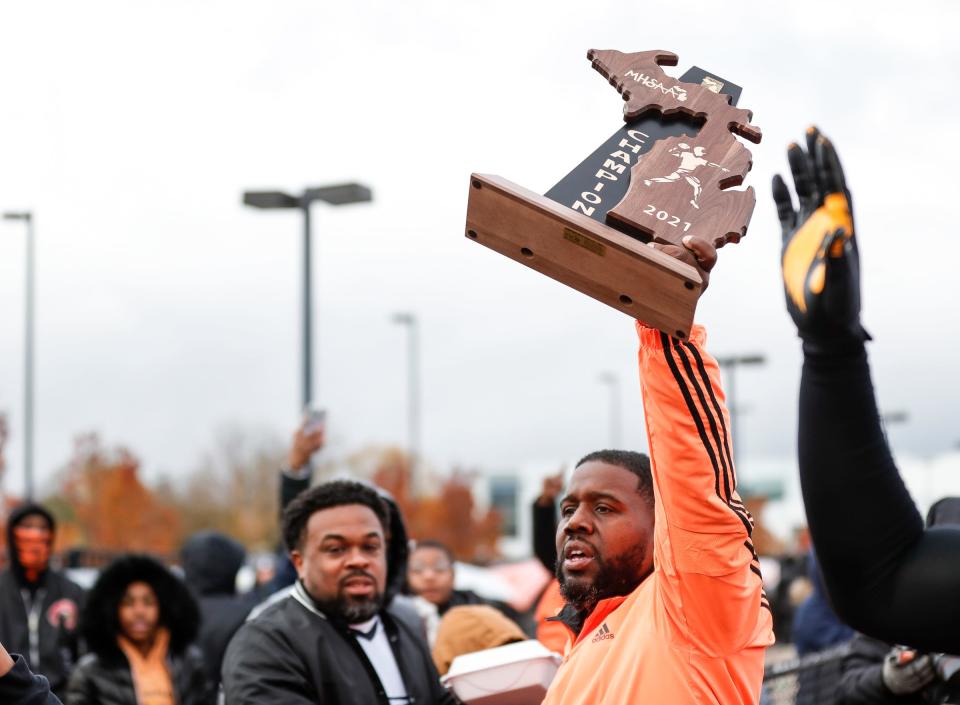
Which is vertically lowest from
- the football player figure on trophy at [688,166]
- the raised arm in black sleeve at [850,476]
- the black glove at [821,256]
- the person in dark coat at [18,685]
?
the person in dark coat at [18,685]

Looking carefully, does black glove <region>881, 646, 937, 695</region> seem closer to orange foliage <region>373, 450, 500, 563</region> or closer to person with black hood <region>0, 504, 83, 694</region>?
person with black hood <region>0, 504, 83, 694</region>

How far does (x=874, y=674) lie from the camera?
4859mm

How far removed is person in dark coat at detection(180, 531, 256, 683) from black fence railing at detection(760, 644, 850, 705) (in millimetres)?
3214

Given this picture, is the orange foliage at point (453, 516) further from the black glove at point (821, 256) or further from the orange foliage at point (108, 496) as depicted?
the black glove at point (821, 256)

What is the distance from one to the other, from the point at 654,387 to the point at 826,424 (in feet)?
3.70

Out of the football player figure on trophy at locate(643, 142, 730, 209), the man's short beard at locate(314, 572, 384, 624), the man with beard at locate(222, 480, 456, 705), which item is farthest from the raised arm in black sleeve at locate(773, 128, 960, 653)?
the man's short beard at locate(314, 572, 384, 624)

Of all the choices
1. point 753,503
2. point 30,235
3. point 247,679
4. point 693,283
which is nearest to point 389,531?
point 247,679

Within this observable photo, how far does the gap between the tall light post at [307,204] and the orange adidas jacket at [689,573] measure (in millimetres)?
11062

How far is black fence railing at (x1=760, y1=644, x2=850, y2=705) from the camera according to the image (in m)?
7.24

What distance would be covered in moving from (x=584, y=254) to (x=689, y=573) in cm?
75

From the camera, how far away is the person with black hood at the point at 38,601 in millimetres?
7395

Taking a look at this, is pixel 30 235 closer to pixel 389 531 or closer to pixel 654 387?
pixel 389 531

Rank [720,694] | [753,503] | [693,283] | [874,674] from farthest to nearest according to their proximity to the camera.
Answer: [753,503] < [874,674] < [720,694] < [693,283]

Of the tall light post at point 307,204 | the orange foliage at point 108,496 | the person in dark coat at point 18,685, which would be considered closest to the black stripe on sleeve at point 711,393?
the person in dark coat at point 18,685
